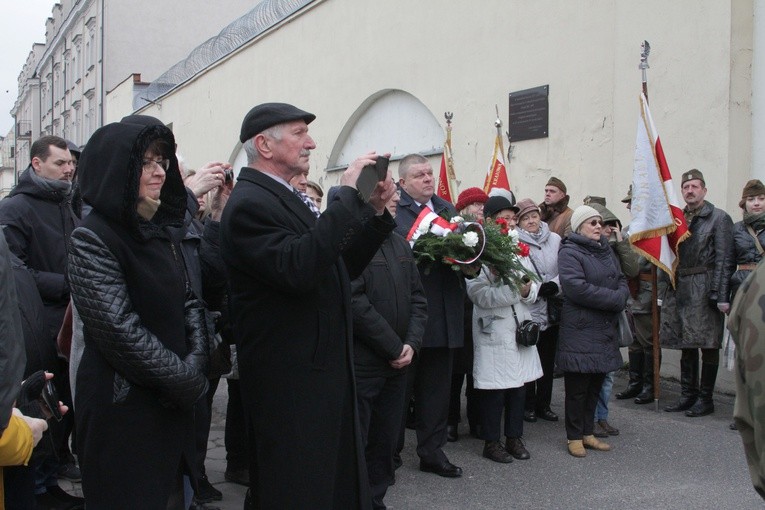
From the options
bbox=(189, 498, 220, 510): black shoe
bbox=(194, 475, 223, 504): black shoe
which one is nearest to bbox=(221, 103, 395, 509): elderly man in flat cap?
bbox=(189, 498, 220, 510): black shoe

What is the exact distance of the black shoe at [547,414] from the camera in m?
6.46

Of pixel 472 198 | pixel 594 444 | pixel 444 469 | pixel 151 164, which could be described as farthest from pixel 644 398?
pixel 151 164

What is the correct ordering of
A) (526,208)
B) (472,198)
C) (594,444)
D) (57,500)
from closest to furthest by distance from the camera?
(57,500)
(594,444)
(472,198)
(526,208)

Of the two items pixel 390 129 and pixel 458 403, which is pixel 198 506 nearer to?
pixel 458 403

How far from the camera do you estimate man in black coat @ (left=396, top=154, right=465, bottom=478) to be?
5039 millimetres

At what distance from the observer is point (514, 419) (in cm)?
543

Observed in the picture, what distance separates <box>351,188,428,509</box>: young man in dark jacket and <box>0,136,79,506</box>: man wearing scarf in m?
1.73

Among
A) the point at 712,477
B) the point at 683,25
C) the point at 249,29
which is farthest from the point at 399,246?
the point at 249,29

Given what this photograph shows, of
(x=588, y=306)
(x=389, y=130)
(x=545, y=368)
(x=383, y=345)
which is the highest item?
(x=389, y=130)

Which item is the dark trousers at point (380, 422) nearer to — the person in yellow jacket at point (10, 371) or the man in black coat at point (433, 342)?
the man in black coat at point (433, 342)

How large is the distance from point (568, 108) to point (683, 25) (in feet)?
5.46

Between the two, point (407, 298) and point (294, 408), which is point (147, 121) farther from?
point (407, 298)

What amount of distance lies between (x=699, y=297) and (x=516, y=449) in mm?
2394

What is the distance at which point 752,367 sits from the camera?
150 cm
